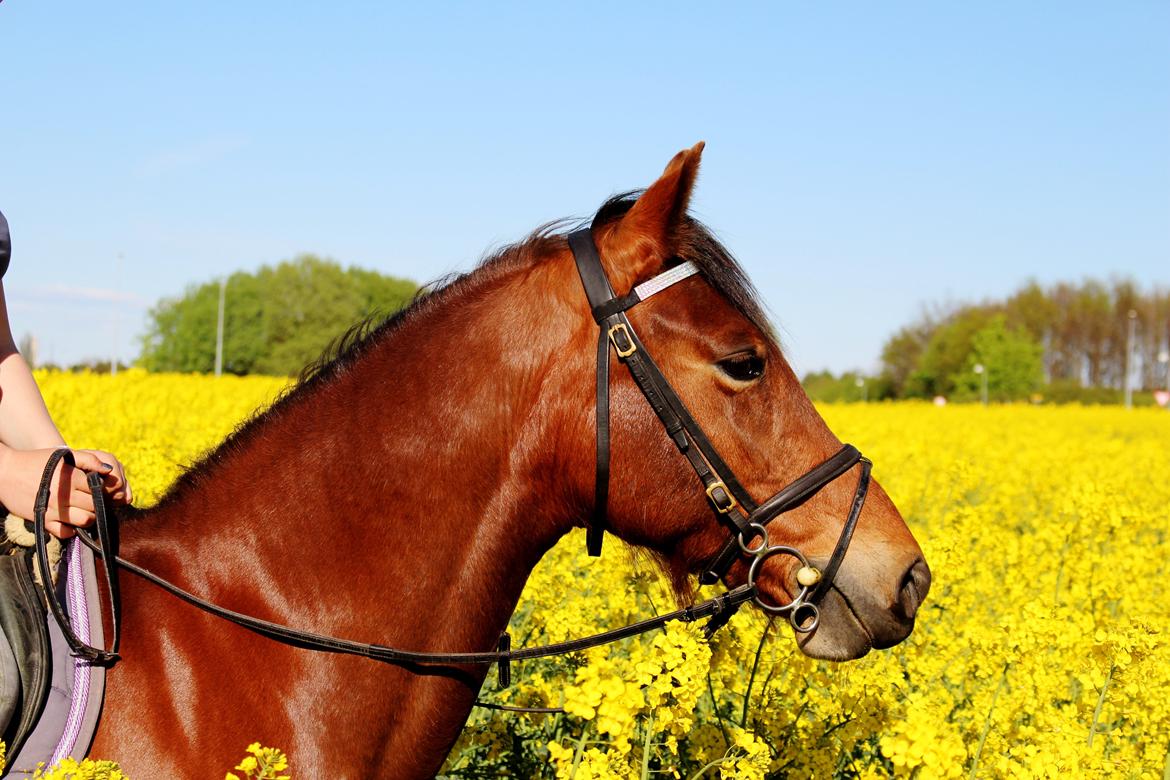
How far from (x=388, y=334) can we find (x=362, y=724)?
0.87 metres

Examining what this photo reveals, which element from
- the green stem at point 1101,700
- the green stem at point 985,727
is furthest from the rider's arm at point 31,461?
the green stem at point 1101,700

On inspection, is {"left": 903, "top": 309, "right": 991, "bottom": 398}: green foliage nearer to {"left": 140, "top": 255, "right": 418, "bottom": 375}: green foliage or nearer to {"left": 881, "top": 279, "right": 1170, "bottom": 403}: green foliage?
{"left": 881, "top": 279, "right": 1170, "bottom": 403}: green foliage

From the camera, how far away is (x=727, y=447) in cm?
216

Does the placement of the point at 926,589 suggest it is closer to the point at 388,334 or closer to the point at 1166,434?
the point at 388,334

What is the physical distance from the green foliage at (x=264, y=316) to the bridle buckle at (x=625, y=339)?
5315 cm

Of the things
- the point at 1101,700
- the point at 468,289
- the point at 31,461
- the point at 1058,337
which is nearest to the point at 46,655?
the point at 31,461

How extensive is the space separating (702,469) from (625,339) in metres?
0.33

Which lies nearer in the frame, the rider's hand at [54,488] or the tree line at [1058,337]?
the rider's hand at [54,488]

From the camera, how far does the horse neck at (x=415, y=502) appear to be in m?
2.13

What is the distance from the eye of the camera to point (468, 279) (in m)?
2.37

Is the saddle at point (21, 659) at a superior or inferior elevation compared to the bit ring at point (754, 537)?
inferior

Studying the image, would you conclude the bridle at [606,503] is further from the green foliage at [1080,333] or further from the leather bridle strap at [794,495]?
the green foliage at [1080,333]

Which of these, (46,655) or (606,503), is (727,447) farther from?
(46,655)

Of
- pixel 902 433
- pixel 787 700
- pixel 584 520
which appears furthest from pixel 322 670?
pixel 902 433
